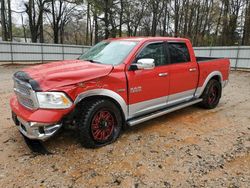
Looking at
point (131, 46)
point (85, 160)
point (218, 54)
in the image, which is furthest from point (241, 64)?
point (85, 160)

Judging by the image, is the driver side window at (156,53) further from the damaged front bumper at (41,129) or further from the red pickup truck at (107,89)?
the damaged front bumper at (41,129)

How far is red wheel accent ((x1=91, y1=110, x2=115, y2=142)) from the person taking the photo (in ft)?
11.5

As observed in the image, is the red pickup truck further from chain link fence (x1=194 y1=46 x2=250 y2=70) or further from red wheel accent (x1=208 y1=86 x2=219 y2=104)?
chain link fence (x1=194 y1=46 x2=250 y2=70)

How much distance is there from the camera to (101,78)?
136 inches

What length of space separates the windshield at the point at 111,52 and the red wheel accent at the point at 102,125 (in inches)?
37.1

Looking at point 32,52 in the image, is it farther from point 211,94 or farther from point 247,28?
point 247,28

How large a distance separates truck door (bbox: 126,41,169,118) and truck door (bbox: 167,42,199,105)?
20cm

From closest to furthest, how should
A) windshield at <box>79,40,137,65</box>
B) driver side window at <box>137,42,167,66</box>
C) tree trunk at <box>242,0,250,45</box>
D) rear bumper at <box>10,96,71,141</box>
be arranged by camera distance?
rear bumper at <box>10,96,71,141</box> < windshield at <box>79,40,137,65</box> < driver side window at <box>137,42,167,66</box> < tree trunk at <box>242,0,250,45</box>

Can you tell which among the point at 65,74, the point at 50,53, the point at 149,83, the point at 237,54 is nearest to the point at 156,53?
the point at 149,83

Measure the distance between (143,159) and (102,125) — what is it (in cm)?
85

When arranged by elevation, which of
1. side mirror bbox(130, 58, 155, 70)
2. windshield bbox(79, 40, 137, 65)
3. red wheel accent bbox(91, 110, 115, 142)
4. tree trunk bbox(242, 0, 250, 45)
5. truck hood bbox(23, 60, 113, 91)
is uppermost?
tree trunk bbox(242, 0, 250, 45)

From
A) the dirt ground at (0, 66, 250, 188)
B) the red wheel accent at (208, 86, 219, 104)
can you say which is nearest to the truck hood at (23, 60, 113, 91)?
the dirt ground at (0, 66, 250, 188)

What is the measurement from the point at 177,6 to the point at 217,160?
29.6 meters

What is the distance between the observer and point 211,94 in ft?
19.1
